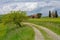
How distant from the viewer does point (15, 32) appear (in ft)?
7.29

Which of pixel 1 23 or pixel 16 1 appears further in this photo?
pixel 16 1

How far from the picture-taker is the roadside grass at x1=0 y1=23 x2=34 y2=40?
2170mm

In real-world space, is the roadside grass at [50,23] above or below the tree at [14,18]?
below

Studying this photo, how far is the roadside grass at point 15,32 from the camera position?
85.4 inches

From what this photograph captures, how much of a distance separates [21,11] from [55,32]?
2.07 feet

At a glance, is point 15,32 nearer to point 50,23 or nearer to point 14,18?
point 14,18

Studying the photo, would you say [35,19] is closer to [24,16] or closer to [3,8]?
[24,16]

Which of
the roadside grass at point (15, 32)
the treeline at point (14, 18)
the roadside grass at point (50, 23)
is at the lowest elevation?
the roadside grass at point (15, 32)

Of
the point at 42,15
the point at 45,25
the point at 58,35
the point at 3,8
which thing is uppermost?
the point at 3,8

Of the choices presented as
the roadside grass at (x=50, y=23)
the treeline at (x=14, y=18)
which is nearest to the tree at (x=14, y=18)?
the treeline at (x=14, y=18)

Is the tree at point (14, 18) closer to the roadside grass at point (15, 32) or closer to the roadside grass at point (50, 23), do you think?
the roadside grass at point (15, 32)

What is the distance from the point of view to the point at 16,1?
2406mm

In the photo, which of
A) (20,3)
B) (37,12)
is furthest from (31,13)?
(20,3)

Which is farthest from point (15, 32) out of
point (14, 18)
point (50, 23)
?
point (50, 23)
